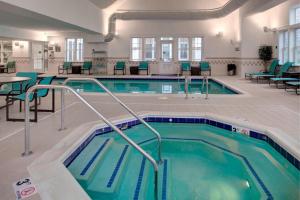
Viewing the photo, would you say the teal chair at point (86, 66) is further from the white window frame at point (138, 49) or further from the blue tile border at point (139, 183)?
the blue tile border at point (139, 183)

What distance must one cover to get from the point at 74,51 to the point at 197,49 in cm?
652

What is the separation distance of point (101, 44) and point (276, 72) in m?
8.44

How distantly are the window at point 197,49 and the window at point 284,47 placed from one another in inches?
164

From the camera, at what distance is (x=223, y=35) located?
14.5 m

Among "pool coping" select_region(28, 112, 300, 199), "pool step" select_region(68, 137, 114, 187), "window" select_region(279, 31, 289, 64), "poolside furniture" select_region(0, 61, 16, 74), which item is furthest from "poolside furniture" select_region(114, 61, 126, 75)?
"pool step" select_region(68, 137, 114, 187)

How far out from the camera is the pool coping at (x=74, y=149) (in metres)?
2.24

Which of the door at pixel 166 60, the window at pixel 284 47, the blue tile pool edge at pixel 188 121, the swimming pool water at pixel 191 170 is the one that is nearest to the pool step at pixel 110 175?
the swimming pool water at pixel 191 170

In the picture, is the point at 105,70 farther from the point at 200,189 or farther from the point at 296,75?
the point at 200,189

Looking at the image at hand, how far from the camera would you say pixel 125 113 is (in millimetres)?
5281

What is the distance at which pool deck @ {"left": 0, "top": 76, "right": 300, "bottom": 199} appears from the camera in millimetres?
2881

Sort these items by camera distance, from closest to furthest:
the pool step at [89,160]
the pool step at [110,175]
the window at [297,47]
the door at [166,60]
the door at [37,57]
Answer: the pool step at [110,175] → the pool step at [89,160] → the window at [297,47] → the door at [166,60] → the door at [37,57]

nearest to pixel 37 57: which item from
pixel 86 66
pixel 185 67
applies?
pixel 86 66

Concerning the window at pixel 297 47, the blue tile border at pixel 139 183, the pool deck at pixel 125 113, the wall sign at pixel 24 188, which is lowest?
the blue tile border at pixel 139 183

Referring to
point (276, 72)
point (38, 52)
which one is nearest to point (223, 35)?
point (276, 72)
